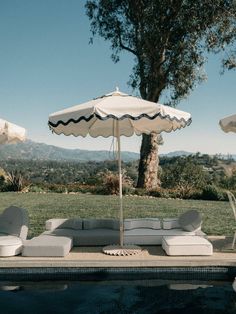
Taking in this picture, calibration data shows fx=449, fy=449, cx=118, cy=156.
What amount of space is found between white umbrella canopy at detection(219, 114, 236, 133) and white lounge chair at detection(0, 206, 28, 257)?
148 inches

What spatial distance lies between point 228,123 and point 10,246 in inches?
162

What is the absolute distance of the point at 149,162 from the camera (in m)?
22.5

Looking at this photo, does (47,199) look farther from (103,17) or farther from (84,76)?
(84,76)

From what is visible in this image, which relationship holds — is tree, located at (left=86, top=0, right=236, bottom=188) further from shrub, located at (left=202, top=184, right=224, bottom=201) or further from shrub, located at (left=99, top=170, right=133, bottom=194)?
shrub, located at (left=202, top=184, right=224, bottom=201)

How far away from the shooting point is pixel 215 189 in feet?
62.9

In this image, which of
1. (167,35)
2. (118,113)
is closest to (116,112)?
(118,113)

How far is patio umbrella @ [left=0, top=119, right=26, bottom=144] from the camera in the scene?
7516mm

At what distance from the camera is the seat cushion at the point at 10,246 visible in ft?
23.4

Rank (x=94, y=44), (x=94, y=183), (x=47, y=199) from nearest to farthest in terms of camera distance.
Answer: (x=47, y=199) < (x=94, y=183) < (x=94, y=44)

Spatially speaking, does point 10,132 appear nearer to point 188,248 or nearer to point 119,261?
point 119,261

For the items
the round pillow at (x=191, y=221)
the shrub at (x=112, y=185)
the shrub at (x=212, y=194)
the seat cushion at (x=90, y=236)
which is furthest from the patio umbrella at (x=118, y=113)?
the shrub at (x=212, y=194)

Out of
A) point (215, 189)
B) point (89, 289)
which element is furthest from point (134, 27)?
point (89, 289)

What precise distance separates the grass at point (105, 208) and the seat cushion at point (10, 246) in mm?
3454

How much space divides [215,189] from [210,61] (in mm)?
7456
